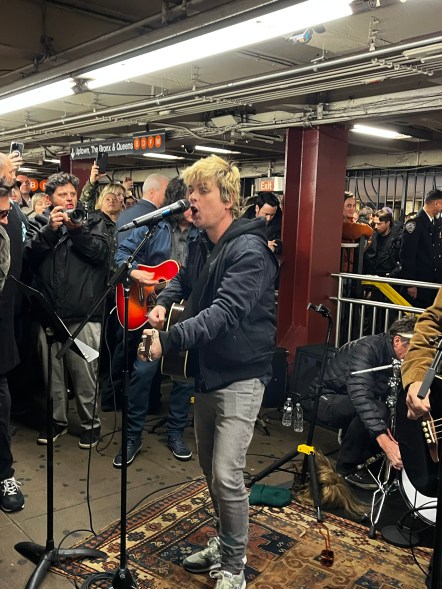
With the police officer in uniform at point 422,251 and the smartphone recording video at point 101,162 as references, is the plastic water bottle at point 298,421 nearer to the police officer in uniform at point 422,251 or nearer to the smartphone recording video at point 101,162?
the police officer in uniform at point 422,251

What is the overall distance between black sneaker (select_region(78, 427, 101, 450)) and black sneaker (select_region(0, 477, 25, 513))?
2.77 feet

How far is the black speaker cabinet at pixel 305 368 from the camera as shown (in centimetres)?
503

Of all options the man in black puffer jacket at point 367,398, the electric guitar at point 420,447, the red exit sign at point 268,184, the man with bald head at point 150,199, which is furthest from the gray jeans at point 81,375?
the red exit sign at point 268,184

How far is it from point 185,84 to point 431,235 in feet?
9.91

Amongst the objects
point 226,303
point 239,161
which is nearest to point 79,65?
point 226,303

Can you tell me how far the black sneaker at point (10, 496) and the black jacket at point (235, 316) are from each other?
A: 61.9 inches

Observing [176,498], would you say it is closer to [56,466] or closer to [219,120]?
[56,466]

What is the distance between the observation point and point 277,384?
17.6 feet

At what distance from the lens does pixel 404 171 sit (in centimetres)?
1074

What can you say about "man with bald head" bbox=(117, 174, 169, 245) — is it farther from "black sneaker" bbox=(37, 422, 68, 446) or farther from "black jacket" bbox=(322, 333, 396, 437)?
"black jacket" bbox=(322, 333, 396, 437)

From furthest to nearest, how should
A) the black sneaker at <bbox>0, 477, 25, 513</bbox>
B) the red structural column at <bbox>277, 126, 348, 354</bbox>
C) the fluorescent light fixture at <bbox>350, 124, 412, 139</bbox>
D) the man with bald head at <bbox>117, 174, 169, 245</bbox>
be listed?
the fluorescent light fixture at <bbox>350, 124, 412, 139</bbox>
the red structural column at <bbox>277, 126, 348, 354</bbox>
the man with bald head at <bbox>117, 174, 169, 245</bbox>
the black sneaker at <bbox>0, 477, 25, 513</bbox>

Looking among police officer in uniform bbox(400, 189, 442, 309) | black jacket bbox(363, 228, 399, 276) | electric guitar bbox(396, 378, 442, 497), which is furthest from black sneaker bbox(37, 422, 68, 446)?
black jacket bbox(363, 228, 399, 276)

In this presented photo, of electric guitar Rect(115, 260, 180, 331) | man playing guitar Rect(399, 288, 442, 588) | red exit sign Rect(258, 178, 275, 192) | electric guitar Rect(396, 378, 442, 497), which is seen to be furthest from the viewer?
red exit sign Rect(258, 178, 275, 192)

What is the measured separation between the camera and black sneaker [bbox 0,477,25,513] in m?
3.28
